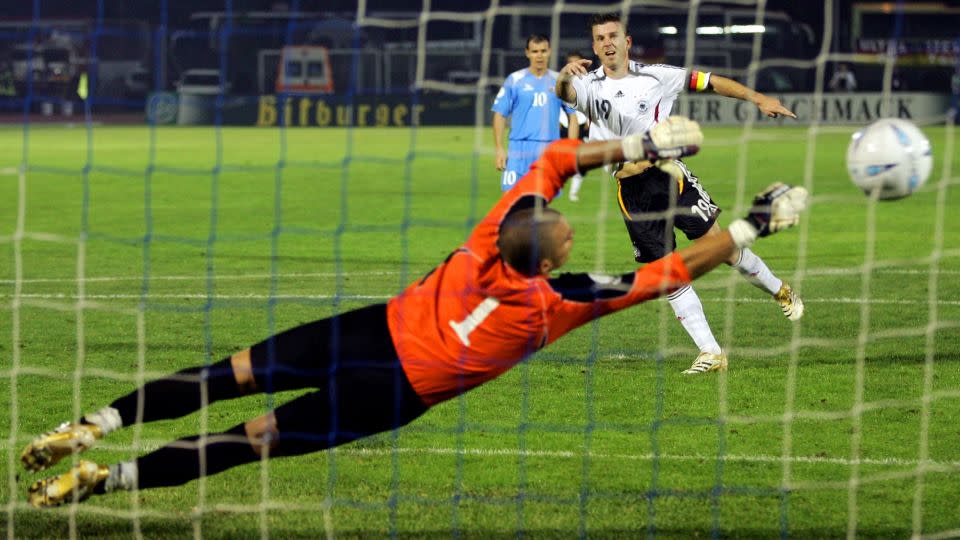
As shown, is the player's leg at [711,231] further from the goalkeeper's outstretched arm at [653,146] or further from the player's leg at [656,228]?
the goalkeeper's outstretched arm at [653,146]

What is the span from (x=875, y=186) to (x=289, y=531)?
295 cm

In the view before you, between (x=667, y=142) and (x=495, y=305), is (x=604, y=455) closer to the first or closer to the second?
(x=495, y=305)

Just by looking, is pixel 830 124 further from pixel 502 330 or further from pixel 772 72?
pixel 502 330

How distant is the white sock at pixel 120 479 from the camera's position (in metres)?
5.23

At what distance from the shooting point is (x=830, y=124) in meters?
37.3

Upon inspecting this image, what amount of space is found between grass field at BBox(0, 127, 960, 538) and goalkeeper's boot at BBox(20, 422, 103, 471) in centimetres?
56

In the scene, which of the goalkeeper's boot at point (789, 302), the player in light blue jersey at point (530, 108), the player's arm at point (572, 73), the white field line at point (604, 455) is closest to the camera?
the white field line at point (604, 455)

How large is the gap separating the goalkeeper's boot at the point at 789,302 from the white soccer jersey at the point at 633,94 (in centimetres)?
154

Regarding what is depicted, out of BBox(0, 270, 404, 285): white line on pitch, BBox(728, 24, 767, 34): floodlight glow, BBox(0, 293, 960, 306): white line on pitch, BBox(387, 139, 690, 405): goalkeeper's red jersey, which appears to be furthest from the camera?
BBox(728, 24, 767, 34): floodlight glow

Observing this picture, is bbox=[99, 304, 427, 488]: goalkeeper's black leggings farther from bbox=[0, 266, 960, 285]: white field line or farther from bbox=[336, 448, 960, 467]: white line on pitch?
bbox=[0, 266, 960, 285]: white field line

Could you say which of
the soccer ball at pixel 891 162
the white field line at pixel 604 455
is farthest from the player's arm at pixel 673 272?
the white field line at pixel 604 455

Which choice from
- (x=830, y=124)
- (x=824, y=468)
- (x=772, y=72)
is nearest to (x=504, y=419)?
(x=824, y=468)

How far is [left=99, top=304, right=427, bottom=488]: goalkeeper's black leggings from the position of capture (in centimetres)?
528

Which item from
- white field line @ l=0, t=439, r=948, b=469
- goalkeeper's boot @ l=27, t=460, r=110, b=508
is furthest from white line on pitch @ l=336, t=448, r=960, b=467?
goalkeeper's boot @ l=27, t=460, r=110, b=508
